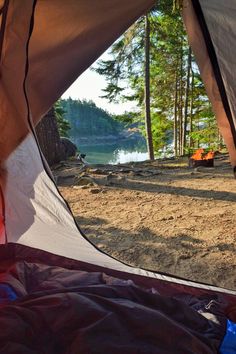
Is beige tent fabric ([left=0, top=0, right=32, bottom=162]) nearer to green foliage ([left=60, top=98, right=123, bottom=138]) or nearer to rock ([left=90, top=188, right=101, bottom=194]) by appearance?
rock ([left=90, top=188, right=101, bottom=194])

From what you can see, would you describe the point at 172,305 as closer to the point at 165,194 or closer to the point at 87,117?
the point at 165,194

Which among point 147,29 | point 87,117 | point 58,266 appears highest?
point 87,117

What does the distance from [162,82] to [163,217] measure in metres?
13.0

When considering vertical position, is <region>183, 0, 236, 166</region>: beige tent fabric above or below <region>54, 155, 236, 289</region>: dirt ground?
above

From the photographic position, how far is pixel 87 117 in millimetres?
60688

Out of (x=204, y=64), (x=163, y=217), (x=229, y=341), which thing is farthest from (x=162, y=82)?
(x=229, y=341)

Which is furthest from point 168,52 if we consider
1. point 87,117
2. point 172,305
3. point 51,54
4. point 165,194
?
point 87,117

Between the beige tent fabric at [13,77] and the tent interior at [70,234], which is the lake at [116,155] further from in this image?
the beige tent fabric at [13,77]

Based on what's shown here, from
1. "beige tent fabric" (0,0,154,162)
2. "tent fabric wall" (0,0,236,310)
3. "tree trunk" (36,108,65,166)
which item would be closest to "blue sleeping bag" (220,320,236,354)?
"tent fabric wall" (0,0,236,310)

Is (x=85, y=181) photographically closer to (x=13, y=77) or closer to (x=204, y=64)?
(x=13, y=77)

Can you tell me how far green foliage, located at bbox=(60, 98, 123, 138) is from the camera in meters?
59.0

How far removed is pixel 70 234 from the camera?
2.53 meters

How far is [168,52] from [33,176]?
13567 mm

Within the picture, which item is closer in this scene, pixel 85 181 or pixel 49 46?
pixel 49 46
